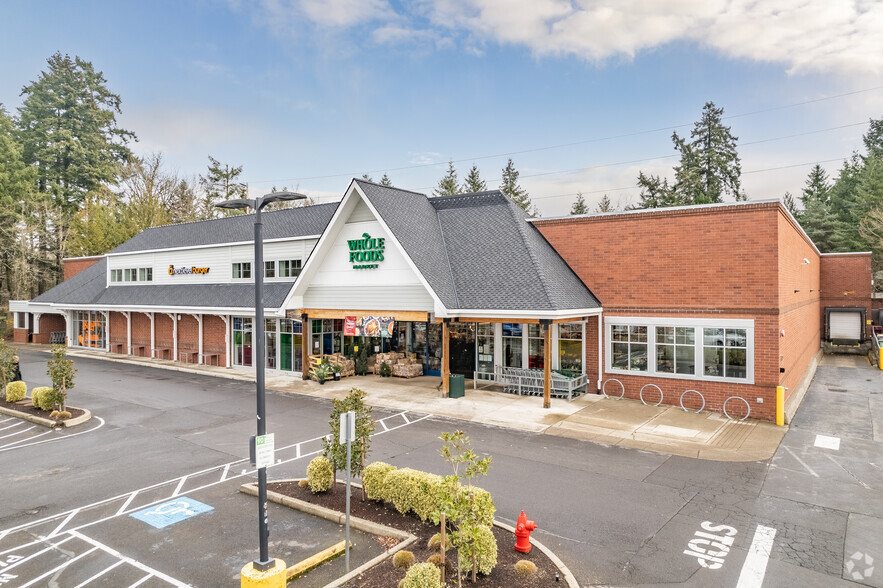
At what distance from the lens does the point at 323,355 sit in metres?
25.4

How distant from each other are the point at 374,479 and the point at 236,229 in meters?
25.7

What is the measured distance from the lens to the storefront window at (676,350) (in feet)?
61.5

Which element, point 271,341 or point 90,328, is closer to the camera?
point 271,341

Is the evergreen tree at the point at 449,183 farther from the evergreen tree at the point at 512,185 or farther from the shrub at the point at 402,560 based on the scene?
the shrub at the point at 402,560

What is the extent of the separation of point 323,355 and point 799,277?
74.9ft

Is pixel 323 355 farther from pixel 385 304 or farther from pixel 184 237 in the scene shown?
pixel 184 237

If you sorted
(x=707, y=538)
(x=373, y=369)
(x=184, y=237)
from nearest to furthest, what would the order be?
(x=707, y=538) < (x=373, y=369) < (x=184, y=237)

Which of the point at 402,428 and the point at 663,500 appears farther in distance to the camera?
the point at 402,428

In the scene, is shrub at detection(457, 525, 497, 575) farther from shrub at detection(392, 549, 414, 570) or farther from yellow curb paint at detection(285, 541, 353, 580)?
yellow curb paint at detection(285, 541, 353, 580)

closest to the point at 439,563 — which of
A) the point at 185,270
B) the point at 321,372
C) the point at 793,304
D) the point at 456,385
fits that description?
the point at 456,385

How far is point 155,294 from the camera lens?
110 ft

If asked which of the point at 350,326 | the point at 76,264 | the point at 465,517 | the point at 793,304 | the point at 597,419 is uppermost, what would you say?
the point at 76,264

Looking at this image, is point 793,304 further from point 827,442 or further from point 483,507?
point 483,507

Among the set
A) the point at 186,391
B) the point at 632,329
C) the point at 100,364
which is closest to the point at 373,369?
the point at 186,391
